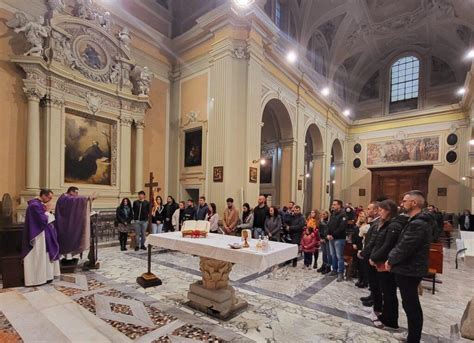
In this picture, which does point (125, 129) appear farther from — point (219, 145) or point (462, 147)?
point (462, 147)

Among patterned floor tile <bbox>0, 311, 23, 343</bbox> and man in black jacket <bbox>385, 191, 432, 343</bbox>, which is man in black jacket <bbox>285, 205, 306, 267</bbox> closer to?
man in black jacket <bbox>385, 191, 432, 343</bbox>

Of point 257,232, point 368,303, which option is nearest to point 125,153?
point 257,232

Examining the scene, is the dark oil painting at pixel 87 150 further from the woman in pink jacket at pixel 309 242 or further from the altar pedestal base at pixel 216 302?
the woman in pink jacket at pixel 309 242

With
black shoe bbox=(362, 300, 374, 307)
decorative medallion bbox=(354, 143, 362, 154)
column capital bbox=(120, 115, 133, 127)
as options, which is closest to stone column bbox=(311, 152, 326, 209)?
decorative medallion bbox=(354, 143, 362, 154)

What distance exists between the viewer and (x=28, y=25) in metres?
7.07

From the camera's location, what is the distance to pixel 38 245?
4.49m

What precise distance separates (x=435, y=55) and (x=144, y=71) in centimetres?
1820

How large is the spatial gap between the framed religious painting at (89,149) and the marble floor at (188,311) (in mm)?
4049

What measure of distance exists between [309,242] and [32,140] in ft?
24.7

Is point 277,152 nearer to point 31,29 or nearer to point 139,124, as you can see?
point 139,124

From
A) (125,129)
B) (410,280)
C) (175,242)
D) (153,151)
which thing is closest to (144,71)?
(125,129)

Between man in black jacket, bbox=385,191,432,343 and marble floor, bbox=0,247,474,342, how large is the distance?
1.47ft

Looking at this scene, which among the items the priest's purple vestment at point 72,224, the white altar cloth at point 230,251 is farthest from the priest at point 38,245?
the white altar cloth at point 230,251

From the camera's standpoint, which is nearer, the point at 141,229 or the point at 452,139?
the point at 141,229
